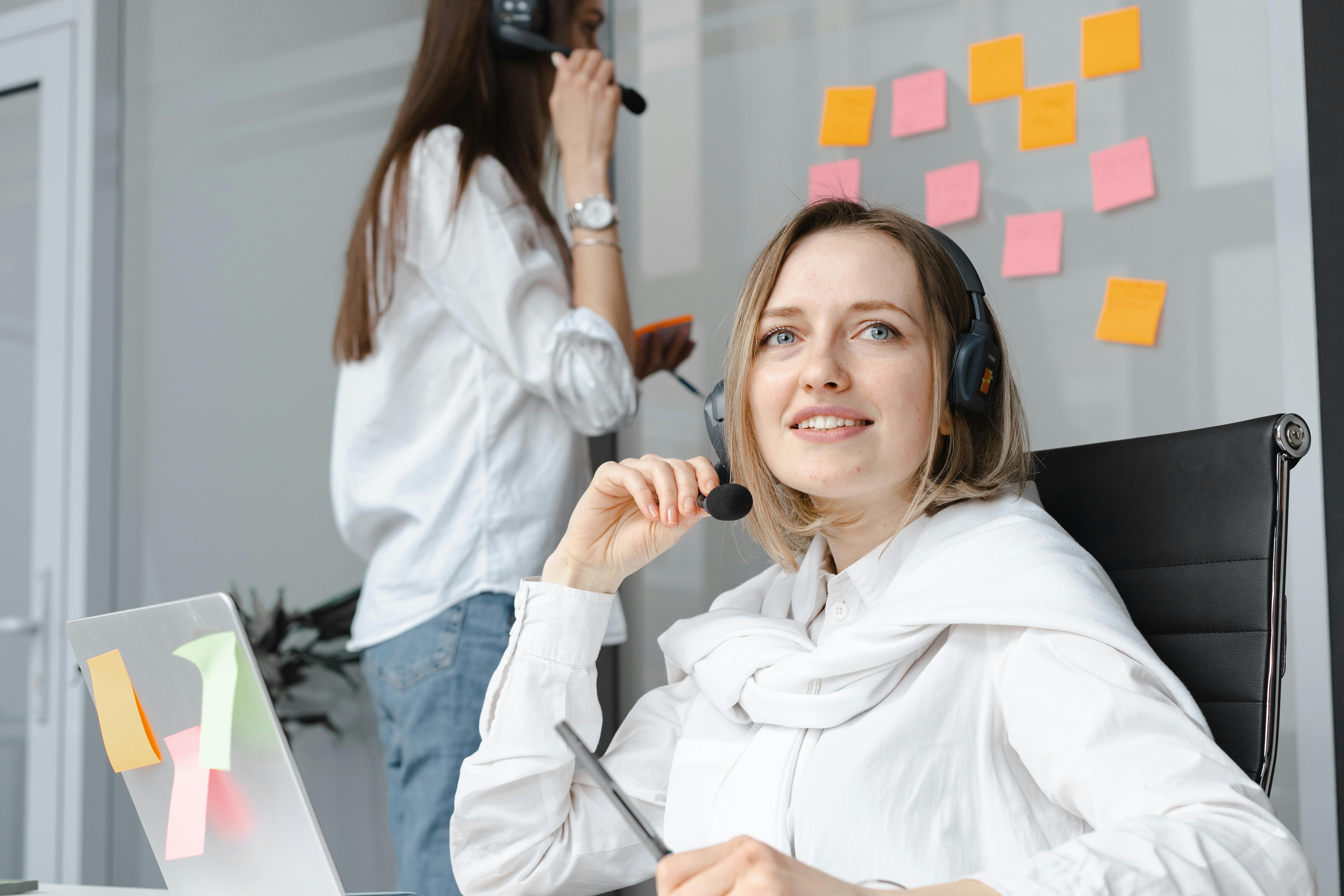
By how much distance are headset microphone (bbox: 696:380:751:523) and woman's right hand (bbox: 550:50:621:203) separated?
692 mm

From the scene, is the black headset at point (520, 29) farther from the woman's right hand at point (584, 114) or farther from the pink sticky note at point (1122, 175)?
the pink sticky note at point (1122, 175)

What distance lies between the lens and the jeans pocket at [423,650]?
1444 millimetres

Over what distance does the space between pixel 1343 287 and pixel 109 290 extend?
7.24 ft

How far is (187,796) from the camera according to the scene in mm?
778

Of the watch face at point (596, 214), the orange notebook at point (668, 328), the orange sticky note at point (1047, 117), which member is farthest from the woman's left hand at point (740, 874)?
the orange sticky note at point (1047, 117)

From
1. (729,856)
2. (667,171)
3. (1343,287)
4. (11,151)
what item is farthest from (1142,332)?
(11,151)

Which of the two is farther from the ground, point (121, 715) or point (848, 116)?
point (848, 116)

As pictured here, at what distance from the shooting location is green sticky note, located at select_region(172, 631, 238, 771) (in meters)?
0.72

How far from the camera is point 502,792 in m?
0.98

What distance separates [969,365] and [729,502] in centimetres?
24

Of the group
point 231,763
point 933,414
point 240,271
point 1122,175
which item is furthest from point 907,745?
point 240,271

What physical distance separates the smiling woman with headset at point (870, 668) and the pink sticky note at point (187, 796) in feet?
0.82

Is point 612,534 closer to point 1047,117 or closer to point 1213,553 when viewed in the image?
point 1213,553

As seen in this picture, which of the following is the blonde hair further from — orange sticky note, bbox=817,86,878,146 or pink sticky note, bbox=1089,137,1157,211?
orange sticky note, bbox=817,86,878,146
